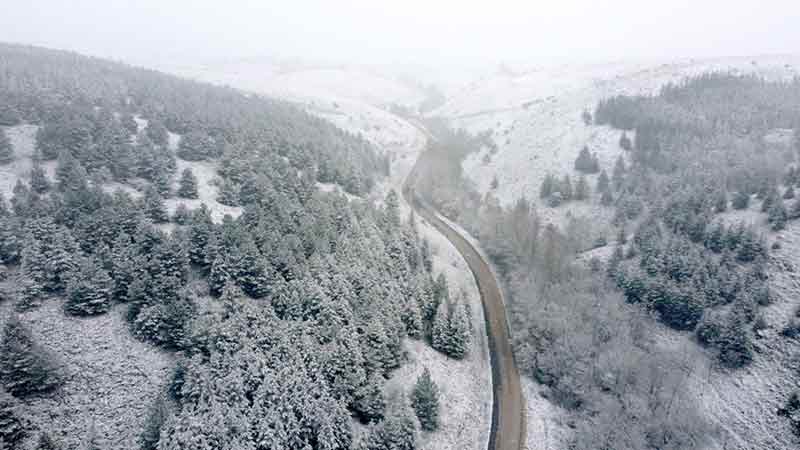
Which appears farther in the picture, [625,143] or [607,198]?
[625,143]

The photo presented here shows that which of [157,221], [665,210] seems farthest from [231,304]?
[665,210]

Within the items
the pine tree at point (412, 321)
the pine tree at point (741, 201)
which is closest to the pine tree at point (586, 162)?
the pine tree at point (741, 201)

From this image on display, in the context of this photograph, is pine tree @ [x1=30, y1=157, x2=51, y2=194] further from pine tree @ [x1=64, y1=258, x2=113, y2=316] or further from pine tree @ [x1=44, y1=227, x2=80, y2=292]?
pine tree @ [x1=64, y1=258, x2=113, y2=316]

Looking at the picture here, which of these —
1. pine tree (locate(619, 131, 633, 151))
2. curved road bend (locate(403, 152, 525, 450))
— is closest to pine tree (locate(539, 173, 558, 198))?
pine tree (locate(619, 131, 633, 151))

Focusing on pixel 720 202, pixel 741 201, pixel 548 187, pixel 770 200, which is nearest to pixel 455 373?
pixel 720 202

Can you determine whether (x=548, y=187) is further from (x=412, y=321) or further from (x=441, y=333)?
Answer: (x=412, y=321)

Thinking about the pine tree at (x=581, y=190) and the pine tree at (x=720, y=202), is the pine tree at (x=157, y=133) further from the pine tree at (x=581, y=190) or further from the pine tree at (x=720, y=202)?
the pine tree at (x=720, y=202)

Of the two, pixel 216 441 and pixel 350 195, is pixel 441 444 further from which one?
pixel 350 195
